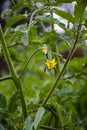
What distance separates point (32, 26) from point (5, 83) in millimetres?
764

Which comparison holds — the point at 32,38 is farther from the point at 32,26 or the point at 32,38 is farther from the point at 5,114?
the point at 5,114

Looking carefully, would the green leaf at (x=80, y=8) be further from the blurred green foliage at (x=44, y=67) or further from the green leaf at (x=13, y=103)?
Answer: the green leaf at (x=13, y=103)

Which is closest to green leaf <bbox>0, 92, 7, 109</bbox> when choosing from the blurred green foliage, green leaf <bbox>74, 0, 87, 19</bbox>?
the blurred green foliage

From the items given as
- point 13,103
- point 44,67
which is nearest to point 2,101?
point 13,103

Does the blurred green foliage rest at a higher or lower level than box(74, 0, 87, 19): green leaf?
lower

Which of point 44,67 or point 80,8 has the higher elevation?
point 80,8

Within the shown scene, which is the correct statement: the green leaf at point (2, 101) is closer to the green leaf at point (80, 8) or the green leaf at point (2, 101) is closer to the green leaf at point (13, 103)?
the green leaf at point (13, 103)

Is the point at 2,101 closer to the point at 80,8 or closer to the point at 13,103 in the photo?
the point at 13,103

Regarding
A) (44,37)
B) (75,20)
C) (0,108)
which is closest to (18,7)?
(44,37)

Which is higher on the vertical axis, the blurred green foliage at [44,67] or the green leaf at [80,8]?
the green leaf at [80,8]

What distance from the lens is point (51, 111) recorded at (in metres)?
Result: 1.12

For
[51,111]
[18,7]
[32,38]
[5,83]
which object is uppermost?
[18,7]

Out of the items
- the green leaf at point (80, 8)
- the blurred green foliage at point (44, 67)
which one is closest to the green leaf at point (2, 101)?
the blurred green foliage at point (44, 67)

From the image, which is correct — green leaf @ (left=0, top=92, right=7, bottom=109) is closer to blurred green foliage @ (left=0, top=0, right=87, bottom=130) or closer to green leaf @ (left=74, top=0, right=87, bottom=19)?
blurred green foliage @ (left=0, top=0, right=87, bottom=130)
